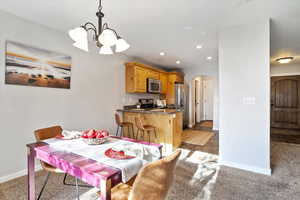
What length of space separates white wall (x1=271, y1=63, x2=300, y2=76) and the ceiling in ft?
8.89

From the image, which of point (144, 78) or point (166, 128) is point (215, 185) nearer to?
point (166, 128)

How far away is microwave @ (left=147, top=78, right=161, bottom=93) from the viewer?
4.67 meters

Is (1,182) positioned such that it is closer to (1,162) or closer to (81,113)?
(1,162)

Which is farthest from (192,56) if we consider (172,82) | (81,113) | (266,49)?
(81,113)

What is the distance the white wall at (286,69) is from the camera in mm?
5188

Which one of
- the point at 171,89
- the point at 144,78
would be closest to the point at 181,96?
the point at 171,89

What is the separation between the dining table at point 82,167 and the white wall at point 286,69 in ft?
21.0

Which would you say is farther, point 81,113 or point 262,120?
point 81,113

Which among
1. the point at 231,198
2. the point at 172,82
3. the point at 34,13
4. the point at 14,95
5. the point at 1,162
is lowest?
the point at 231,198

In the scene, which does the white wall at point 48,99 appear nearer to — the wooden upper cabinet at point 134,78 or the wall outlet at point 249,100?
the wooden upper cabinet at point 134,78

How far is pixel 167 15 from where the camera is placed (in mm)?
2240

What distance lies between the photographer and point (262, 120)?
2342 millimetres

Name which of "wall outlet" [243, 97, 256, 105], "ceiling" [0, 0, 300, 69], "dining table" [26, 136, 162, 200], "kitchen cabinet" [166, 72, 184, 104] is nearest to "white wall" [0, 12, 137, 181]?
"ceiling" [0, 0, 300, 69]

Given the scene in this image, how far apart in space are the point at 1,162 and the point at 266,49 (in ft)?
14.3
